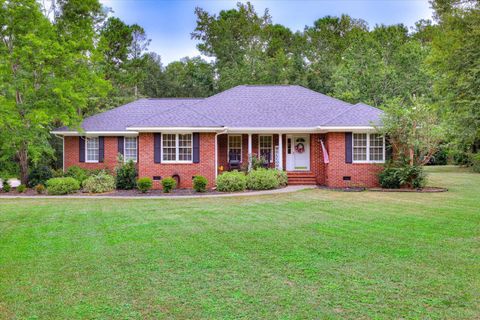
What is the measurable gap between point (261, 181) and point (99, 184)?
6979 millimetres

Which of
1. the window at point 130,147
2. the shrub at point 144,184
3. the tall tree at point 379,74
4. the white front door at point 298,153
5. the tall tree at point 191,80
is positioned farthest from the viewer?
the tall tree at point 191,80

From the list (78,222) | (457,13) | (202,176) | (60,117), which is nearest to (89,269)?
(78,222)

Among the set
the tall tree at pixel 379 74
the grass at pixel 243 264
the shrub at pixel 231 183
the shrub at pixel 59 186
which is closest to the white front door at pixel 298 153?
the shrub at pixel 231 183

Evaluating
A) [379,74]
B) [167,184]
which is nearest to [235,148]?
[167,184]

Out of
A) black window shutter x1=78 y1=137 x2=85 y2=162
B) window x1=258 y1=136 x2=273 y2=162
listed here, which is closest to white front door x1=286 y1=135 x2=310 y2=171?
window x1=258 y1=136 x2=273 y2=162

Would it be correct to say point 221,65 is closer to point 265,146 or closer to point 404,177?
point 265,146

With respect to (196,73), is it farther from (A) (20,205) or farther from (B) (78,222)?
(B) (78,222)

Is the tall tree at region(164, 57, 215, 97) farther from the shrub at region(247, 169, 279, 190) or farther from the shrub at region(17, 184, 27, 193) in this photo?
the shrub at region(17, 184, 27, 193)

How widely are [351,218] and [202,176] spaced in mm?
9148

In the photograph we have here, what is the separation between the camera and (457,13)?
1365 cm

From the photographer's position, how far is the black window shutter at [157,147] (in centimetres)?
1902

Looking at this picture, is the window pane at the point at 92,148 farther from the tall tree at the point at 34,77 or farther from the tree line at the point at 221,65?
the tall tree at the point at 34,77

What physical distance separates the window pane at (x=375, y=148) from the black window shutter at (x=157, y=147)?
31.5ft

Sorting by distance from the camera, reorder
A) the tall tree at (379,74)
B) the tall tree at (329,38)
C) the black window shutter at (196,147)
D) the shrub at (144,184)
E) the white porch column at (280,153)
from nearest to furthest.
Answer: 1. the shrub at (144,184)
2. the black window shutter at (196,147)
3. the white porch column at (280,153)
4. the tall tree at (379,74)
5. the tall tree at (329,38)
